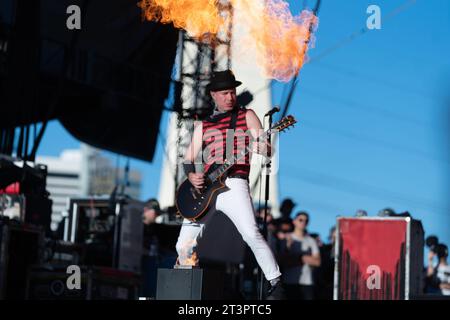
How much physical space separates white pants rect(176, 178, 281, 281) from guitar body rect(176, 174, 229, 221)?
6 centimetres

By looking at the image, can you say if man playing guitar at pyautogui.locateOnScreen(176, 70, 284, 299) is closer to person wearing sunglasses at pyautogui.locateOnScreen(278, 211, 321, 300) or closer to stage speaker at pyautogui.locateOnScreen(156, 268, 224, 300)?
stage speaker at pyautogui.locateOnScreen(156, 268, 224, 300)

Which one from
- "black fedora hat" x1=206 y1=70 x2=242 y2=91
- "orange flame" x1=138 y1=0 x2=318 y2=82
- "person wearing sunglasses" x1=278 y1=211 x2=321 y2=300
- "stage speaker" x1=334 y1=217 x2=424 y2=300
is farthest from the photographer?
"person wearing sunglasses" x1=278 y1=211 x2=321 y2=300

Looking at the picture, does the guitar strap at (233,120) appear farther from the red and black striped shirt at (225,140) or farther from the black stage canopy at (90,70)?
the black stage canopy at (90,70)

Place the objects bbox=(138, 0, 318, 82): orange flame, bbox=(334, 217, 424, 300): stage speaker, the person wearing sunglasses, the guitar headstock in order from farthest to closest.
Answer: the person wearing sunglasses
bbox=(334, 217, 424, 300): stage speaker
bbox=(138, 0, 318, 82): orange flame
the guitar headstock

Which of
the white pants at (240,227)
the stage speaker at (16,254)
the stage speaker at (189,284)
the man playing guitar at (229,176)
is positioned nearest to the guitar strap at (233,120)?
the man playing guitar at (229,176)

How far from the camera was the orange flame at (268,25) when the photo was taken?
924 cm

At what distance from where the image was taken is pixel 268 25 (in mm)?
9422

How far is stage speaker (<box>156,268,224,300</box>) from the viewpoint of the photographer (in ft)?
25.0

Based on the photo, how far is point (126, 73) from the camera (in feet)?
57.3

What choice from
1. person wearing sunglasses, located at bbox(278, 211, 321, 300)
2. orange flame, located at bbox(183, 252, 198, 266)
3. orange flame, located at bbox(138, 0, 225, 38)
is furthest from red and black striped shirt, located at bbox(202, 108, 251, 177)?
person wearing sunglasses, located at bbox(278, 211, 321, 300)

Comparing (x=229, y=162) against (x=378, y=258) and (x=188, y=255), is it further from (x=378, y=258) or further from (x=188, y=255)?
(x=378, y=258)
